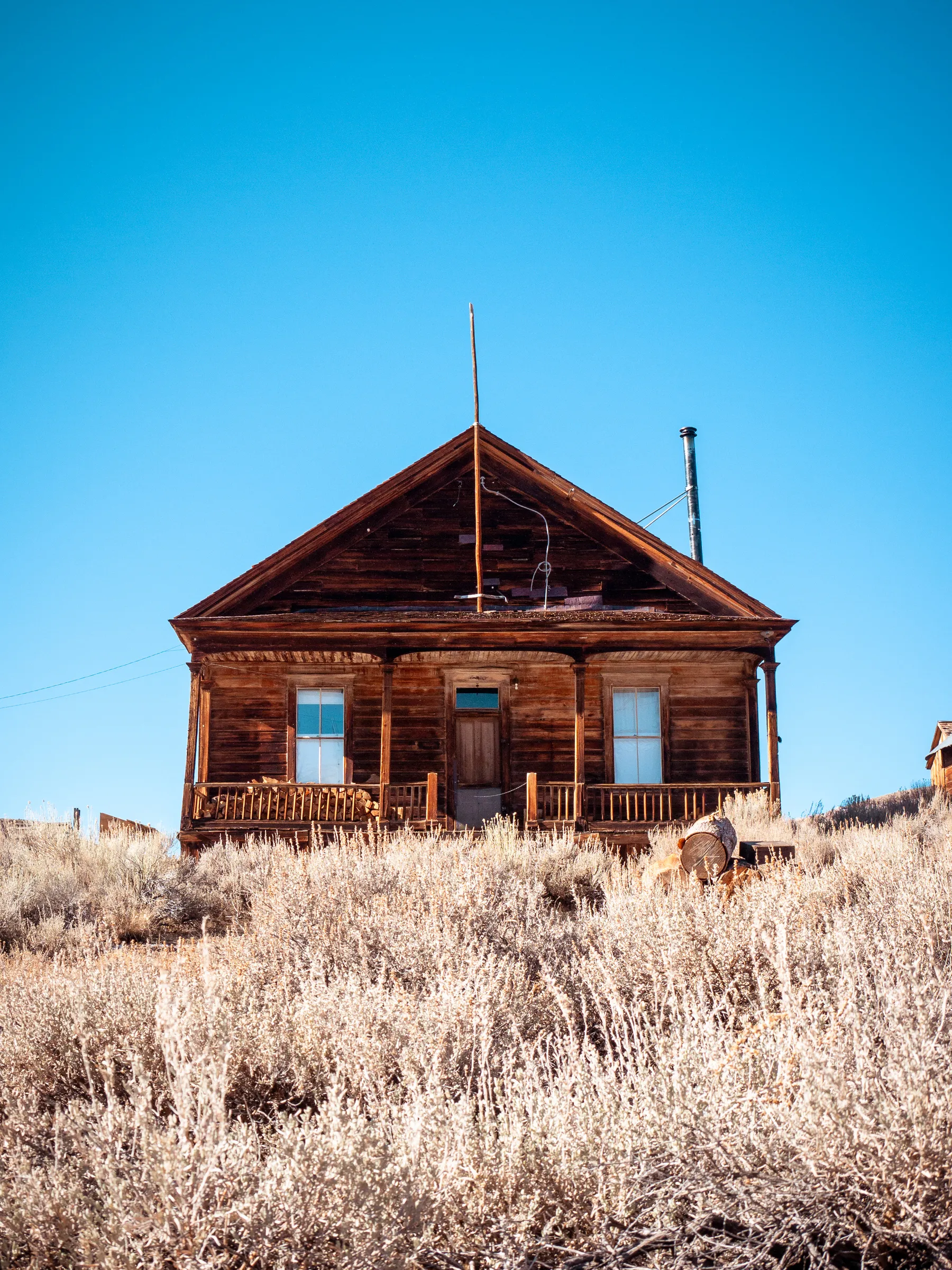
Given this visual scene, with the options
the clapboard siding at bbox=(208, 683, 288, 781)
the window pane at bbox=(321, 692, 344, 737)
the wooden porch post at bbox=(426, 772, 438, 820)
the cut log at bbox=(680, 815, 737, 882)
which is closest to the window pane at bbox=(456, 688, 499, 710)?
the window pane at bbox=(321, 692, 344, 737)

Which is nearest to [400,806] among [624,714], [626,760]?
[626,760]

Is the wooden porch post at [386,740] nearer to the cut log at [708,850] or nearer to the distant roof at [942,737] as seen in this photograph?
the cut log at [708,850]

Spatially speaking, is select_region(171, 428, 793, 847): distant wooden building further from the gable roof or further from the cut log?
the cut log

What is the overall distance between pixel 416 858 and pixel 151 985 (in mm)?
4385

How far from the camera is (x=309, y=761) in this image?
16.1 metres

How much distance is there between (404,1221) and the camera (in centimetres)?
309

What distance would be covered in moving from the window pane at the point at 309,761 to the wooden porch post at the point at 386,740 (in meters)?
1.42

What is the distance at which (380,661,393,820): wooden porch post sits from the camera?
1440 cm

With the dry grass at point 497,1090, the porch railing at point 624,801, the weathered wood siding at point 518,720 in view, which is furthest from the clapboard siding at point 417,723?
the dry grass at point 497,1090

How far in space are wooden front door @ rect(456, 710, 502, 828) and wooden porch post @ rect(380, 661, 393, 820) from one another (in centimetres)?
169

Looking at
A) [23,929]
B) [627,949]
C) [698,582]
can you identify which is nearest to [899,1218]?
[627,949]

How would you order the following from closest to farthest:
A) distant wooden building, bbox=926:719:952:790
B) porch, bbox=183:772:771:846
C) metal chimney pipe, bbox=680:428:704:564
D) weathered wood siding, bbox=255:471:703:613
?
porch, bbox=183:772:771:846 → weathered wood siding, bbox=255:471:703:613 → distant wooden building, bbox=926:719:952:790 → metal chimney pipe, bbox=680:428:704:564

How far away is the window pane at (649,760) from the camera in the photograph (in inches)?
642

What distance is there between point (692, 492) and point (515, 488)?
8.59 m
